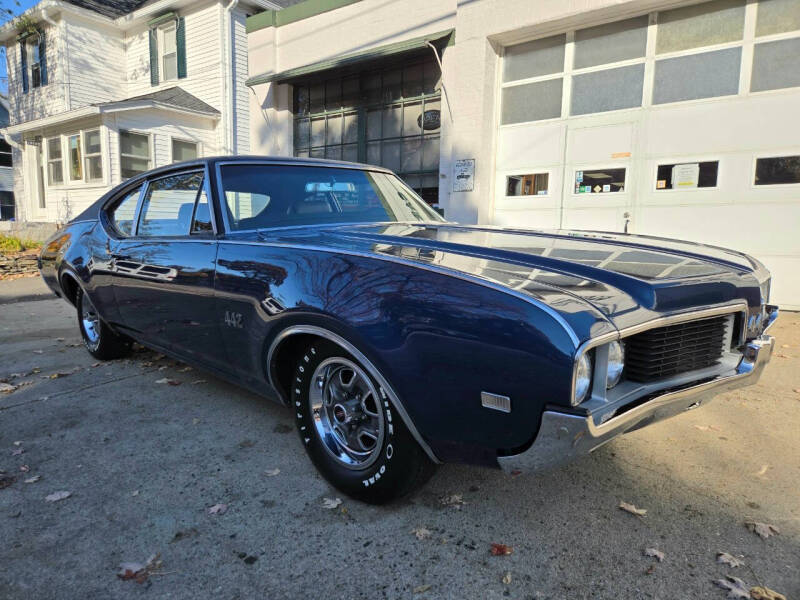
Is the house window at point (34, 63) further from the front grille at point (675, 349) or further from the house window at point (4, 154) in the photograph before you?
the front grille at point (675, 349)

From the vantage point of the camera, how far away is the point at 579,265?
210 cm

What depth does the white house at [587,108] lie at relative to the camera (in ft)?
20.7

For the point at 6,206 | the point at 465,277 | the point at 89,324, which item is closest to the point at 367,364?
the point at 465,277

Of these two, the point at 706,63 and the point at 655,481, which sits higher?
the point at 706,63

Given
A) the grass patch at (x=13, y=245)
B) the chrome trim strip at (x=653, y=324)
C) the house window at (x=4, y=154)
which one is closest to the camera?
the chrome trim strip at (x=653, y=324)

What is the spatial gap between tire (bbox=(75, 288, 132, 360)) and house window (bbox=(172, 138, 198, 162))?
1092cm

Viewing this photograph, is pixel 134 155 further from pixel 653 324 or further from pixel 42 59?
pixel 653 324

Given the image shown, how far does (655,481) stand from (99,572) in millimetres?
2305

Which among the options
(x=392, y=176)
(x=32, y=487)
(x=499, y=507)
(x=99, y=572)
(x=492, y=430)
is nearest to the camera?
(x=492, y=430)

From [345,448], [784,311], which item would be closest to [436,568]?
[345,448]

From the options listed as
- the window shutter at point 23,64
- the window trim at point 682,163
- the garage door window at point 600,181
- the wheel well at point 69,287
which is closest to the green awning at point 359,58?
the garage door window at point 600,181

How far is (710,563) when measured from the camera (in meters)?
1.86

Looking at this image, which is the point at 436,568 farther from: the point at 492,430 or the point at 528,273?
the point at 528,273

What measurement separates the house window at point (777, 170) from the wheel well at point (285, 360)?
6.39 m
